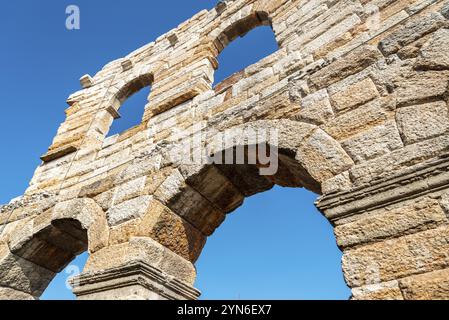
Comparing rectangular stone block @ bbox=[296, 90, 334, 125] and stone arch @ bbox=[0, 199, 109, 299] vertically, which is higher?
rectangular stone block @ bbox=[296, 90, 334, 125]

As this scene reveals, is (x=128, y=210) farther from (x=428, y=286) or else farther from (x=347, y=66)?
(x=428, y=286)

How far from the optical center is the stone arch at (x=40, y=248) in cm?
380

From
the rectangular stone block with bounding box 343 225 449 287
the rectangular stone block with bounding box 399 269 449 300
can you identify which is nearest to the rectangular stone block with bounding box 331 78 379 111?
the rectangular stone block with bounding box 343 225 449 287

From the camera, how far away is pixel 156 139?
13.2 ft

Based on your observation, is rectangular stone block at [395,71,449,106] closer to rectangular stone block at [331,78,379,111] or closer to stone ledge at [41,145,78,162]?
rectangular stone block at [331,78,379,111]

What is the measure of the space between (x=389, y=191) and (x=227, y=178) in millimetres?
1605

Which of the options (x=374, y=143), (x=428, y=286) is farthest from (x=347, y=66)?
(x=428, y=286)

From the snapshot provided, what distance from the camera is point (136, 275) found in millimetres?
2531

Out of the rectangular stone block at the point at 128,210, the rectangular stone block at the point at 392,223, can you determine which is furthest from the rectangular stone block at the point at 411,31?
the rectangular stone block at the point at 128,210

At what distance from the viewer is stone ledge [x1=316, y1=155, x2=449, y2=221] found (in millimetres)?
1715

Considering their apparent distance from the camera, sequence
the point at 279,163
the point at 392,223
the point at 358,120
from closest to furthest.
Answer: the point at 392,223 → the point at 358,120 → the point at 279,163

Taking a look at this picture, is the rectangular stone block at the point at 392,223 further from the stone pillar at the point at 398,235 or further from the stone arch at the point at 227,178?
the stone arch at the point at 227,178

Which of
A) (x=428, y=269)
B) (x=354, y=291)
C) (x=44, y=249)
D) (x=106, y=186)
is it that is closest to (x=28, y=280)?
(x=44, y=249)
